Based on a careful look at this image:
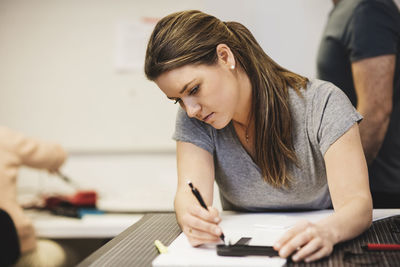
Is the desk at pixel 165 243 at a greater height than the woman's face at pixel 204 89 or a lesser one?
lesser

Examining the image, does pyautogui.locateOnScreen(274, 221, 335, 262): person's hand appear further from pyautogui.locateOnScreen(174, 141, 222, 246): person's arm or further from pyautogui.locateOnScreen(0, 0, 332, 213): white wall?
pyautogui.locateOnScreen(0, 0, 332, 213): white wall

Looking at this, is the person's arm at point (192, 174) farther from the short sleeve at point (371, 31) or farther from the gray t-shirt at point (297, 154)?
the short sleeve at point (371, 31)

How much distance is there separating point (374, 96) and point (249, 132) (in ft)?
1.94

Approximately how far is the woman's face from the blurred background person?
0.77 meters

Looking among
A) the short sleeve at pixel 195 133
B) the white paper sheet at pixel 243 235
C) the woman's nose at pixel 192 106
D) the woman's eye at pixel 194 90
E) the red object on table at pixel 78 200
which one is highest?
the woman's eye at pixel 194 90

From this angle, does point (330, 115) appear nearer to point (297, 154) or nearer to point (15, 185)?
point (297, 154)

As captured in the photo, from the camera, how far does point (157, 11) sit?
239 centimetres

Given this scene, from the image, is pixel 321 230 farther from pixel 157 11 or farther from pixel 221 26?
pixel 157 11

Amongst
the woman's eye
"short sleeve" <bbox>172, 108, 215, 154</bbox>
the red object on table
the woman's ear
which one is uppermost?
the woman's ear

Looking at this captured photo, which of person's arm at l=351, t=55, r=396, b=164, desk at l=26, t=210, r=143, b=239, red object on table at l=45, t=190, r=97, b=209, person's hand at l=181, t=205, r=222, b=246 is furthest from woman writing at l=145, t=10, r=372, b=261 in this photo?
red object on table at l=45, t=190, r=97, b=209

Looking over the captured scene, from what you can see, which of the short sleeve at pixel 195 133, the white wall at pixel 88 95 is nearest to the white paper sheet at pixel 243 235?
the short sleeve at pixel 195 133

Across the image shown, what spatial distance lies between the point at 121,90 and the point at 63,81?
0.31 metres

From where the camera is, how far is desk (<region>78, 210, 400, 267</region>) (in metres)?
0.74

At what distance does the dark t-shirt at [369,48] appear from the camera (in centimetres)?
148
